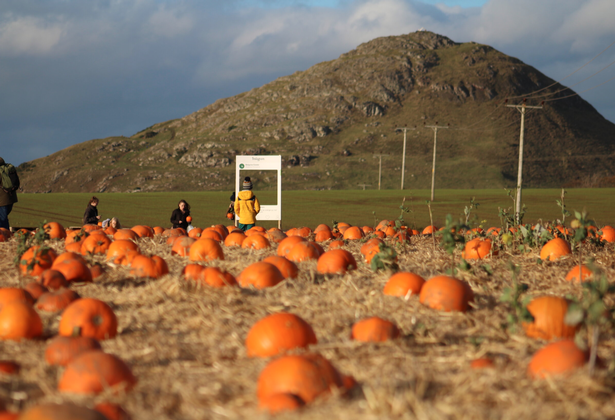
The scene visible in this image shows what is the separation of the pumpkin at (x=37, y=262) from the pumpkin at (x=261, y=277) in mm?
2581

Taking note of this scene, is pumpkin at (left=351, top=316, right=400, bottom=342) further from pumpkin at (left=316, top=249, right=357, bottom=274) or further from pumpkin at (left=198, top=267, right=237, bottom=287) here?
pumpkin at (left=316, top=249, right=357, bottom=274)

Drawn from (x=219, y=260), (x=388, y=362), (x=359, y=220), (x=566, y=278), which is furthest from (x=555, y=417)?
(x=359, y=220)

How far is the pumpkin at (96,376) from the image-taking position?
3037 mm

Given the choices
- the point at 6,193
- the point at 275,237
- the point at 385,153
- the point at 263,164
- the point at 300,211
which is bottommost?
the point at 300,211

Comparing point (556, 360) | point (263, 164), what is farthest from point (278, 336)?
point (263, 164)

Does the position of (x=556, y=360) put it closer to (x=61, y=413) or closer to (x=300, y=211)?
(x=61, y=413)

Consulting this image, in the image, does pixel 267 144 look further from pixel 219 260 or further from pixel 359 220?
pixel 219 260

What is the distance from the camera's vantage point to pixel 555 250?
8352 mm

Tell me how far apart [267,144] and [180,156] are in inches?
1241

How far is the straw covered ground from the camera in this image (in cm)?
275

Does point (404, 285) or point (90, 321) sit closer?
point (90, 321)

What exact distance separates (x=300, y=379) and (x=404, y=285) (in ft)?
9.57

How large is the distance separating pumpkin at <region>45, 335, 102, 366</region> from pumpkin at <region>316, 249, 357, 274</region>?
11.5 feet

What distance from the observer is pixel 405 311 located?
4949 mm
